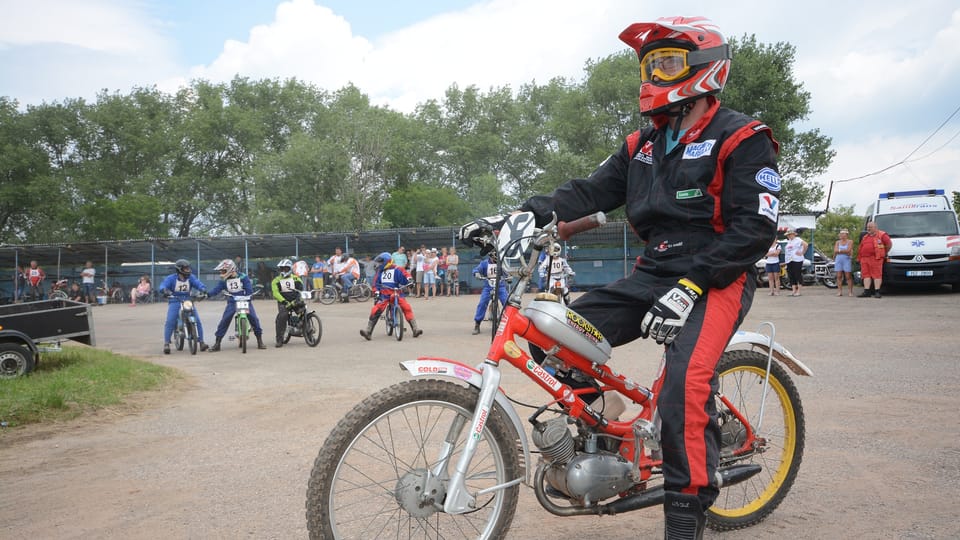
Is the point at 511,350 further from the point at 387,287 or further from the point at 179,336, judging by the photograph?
the point at 179,336

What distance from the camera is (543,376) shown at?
3006mm

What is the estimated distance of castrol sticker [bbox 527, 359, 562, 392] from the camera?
2994 millimetres

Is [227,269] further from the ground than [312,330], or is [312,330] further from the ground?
[227,269]

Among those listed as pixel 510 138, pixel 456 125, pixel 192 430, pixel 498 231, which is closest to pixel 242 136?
pixel 456 125

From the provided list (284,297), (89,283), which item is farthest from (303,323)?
(89,283)

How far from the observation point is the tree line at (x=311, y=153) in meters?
46.8

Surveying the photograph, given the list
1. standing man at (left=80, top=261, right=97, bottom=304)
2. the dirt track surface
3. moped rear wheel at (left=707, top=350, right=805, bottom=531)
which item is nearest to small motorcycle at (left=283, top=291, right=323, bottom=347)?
the dirt track surface

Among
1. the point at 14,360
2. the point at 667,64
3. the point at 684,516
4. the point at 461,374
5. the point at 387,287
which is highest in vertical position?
the point at 667,64

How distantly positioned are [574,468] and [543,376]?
422 millimetres

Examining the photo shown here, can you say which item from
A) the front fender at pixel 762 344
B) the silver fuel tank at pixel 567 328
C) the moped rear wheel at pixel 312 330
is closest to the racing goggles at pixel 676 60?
the silver fuel tank at pixel 567 328

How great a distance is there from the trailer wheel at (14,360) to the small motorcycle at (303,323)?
5.23 meters

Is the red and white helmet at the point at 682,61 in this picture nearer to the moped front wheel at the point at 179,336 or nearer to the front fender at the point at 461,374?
the front fender at the point at 461,374

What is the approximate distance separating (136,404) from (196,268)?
3001cm

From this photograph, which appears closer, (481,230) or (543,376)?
(543,376)
